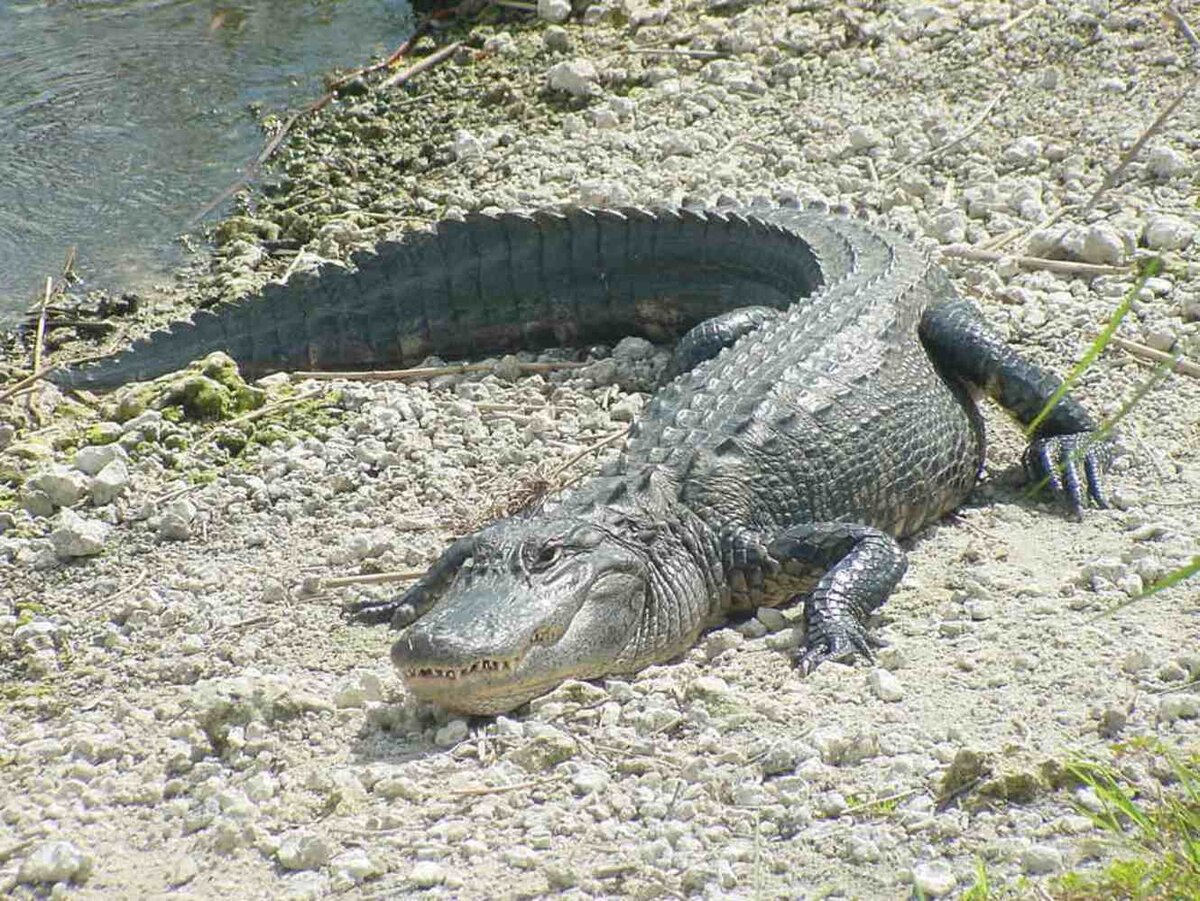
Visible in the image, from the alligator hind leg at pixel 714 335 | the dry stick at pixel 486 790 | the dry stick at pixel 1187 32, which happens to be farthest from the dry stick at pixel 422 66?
the dry stick at pixel 486 790

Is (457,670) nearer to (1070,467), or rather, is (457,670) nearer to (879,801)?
(879,801)

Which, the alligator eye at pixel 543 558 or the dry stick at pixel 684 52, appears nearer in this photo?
the alligator eye at pixel 543 558

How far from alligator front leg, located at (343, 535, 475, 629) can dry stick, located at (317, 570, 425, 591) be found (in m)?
0.16

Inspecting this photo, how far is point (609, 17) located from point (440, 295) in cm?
Answer: 406

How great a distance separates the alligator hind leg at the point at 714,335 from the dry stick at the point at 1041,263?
3.33 feet

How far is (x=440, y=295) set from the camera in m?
7.39

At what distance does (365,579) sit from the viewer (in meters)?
5.37

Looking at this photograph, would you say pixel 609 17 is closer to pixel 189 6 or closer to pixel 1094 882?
pixel 189 6

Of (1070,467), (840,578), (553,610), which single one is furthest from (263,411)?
(1070,467)

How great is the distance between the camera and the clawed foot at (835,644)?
4.52m

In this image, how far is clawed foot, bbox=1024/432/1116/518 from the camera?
5496 mm

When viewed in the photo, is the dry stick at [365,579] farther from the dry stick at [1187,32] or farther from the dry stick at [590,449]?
the dry stick at [1187,32]

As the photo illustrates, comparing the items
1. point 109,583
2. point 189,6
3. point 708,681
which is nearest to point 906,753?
point 708,681

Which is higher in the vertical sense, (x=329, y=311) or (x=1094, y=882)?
(x=1094, y=882)
